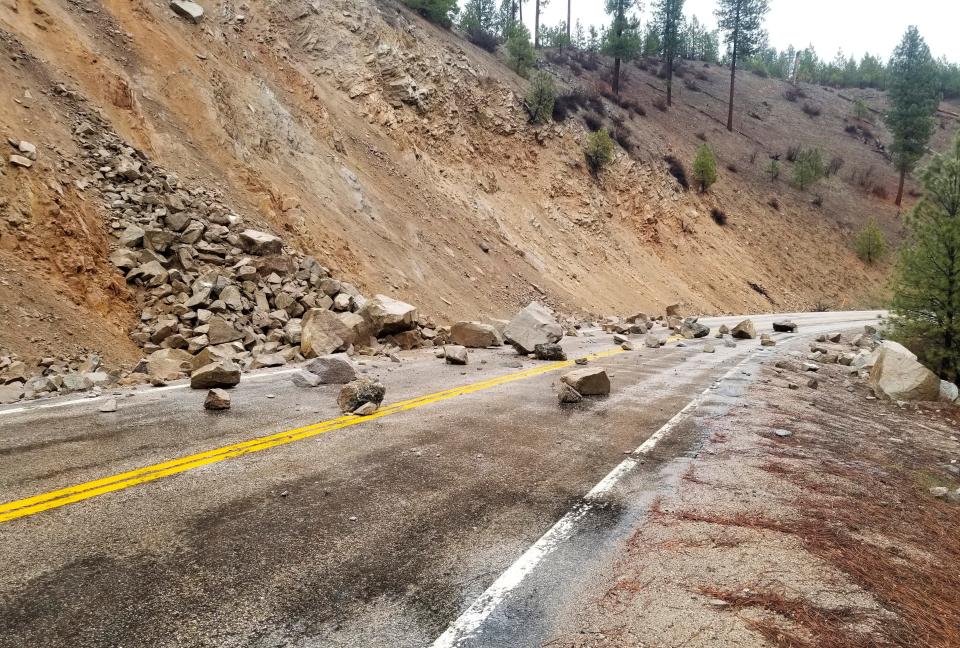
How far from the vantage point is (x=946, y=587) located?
3.22 m

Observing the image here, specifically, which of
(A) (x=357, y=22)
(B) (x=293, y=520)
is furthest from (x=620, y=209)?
(B) (x=293, y=520)

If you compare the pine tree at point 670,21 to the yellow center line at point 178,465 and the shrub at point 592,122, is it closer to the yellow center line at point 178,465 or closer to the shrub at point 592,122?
the shrub at point 592,122

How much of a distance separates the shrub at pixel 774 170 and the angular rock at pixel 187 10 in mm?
47061

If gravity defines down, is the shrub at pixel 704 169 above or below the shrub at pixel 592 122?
below

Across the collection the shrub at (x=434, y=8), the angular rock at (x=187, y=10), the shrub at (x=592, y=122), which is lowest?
the angular rock at (x=187, y=10)

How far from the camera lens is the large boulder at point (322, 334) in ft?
35.9

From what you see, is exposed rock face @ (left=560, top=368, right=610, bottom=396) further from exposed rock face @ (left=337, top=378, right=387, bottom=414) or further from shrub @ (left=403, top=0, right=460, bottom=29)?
shrub @ (left=403, top=0, right=460, bottom=29)

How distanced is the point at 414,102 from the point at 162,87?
522 inches

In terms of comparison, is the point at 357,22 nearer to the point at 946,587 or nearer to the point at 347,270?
the point at 347,270

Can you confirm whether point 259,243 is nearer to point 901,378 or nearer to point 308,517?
point 308,517

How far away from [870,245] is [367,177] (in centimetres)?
4485

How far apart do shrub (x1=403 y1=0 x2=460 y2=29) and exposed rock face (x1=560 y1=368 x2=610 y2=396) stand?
3296cm

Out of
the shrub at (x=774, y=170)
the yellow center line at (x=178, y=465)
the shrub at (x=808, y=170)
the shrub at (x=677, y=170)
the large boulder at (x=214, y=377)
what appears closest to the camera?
the yellow center line at (x=178, y=465)

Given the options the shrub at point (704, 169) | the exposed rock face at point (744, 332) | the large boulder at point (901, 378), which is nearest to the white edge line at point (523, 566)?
the large boulder at point (901, 378)
